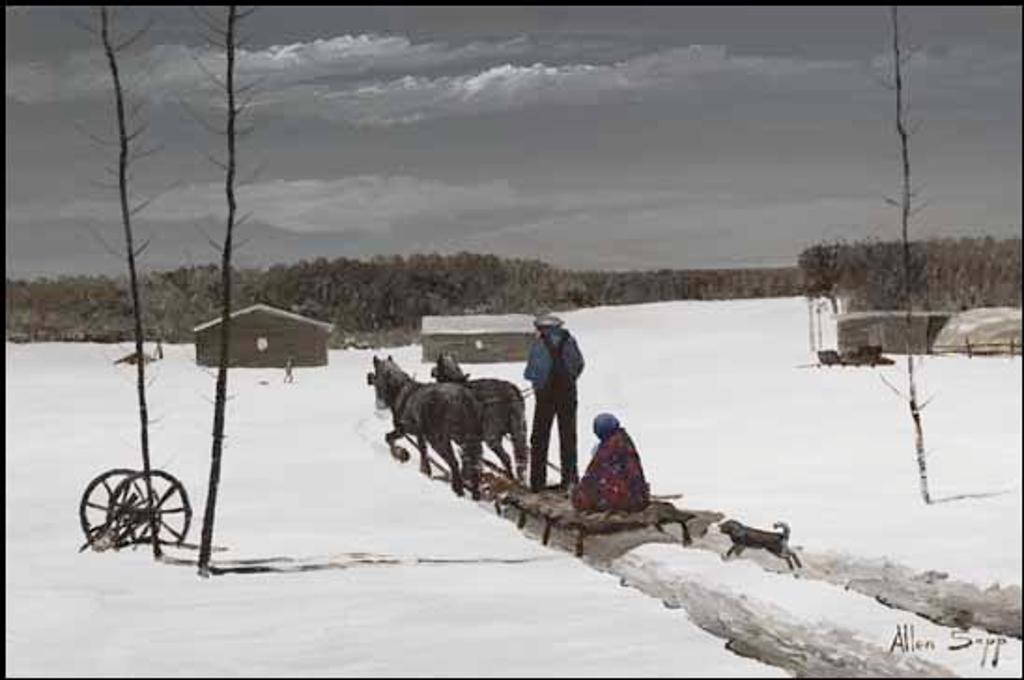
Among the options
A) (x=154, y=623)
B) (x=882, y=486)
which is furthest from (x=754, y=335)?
(x=154, y=623)

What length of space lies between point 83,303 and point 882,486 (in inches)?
390

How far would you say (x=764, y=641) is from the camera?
23.5 ft

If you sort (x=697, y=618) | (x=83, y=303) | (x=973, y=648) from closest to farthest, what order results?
(x=973, y=648), (x=697, y=618), (x=83, y=303)

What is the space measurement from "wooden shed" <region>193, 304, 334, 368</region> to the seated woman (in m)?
19.9

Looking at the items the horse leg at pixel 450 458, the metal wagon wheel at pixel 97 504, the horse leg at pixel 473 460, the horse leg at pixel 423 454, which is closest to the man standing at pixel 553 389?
the horse leg at pixel 473 460

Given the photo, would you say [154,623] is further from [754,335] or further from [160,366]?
[754,335]

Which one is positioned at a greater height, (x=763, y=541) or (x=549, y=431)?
(x=549, y=431)

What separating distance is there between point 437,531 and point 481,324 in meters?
24.5

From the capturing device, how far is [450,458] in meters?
12.1

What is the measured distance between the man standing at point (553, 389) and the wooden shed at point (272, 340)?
18.1 m

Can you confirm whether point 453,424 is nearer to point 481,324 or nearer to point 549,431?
point 549,431

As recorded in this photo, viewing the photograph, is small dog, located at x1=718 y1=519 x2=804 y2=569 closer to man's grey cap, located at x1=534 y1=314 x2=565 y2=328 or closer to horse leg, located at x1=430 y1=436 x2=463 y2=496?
man's grey cap, located at x1=534 y1=314 x2=565 y2=328

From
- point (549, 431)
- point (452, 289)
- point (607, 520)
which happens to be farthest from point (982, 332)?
point (607, 520)
